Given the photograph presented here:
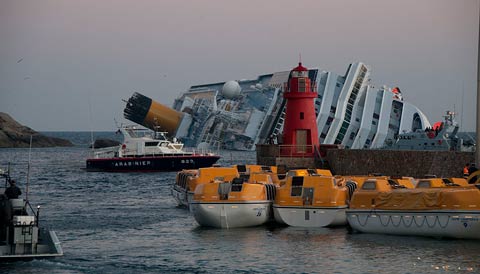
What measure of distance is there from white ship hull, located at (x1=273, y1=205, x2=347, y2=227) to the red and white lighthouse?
20456 mm

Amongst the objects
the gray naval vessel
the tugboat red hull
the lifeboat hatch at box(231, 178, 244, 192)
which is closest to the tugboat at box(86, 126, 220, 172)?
the tugboat red hull

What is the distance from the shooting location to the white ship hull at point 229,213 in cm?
3709

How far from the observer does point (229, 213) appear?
37.1 meters

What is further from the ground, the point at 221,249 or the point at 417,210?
the point at 417,210

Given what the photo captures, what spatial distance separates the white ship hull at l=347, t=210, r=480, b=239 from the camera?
3238 centimetres

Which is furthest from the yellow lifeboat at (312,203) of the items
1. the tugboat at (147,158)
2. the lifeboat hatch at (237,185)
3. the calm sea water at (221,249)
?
the tugboat at (147,158)

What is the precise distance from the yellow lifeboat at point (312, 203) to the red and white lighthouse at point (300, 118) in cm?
2016

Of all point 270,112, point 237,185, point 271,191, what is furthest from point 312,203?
point 270,112

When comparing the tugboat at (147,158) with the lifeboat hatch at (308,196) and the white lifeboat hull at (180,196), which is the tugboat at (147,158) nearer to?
the white lifeboat hull at (180,196)

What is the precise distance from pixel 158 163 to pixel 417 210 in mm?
54463

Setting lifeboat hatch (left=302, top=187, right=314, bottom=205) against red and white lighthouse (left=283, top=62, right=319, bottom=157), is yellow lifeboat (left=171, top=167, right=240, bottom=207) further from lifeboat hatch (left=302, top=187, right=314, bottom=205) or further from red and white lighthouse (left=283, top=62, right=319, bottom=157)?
red and white lighthouse (left=283, top=62, right=319, bottom=157)

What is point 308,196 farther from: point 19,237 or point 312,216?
point 19,237

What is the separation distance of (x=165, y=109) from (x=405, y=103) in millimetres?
34719

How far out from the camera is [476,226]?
32.2m
